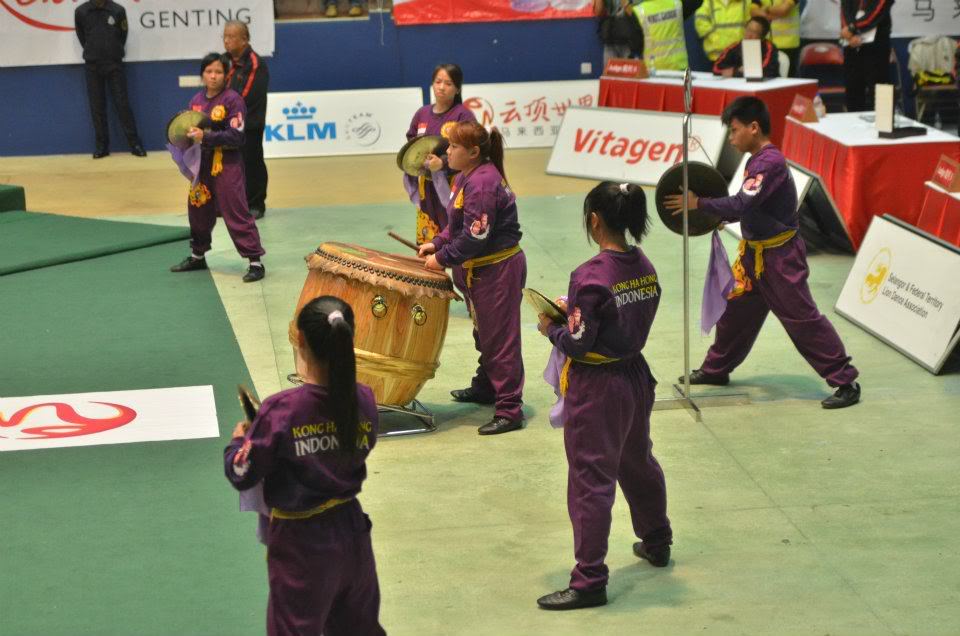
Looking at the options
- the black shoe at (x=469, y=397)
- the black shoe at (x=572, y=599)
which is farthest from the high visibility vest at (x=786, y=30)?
the black shoe at (x=572, y=599)

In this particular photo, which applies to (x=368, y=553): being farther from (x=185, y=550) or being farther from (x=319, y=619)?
(x=185, y=550)

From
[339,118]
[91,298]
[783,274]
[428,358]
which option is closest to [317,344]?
[428,358]

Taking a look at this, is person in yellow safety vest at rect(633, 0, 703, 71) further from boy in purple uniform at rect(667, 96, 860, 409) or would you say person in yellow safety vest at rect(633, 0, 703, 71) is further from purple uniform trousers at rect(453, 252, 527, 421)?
purple uniform trousers at rect(453, 252, 527, 421)

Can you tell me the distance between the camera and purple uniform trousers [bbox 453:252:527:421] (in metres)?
6.83

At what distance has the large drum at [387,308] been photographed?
652 centimetres

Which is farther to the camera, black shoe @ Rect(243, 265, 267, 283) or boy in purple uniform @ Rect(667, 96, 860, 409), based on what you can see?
black shoe @ Rect(243, 265, 267, 283)

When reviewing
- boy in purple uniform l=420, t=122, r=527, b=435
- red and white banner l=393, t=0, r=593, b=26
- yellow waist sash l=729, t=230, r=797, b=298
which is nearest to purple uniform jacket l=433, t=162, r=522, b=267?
boy in purple uniform l=420, t=122, r=527, b=435

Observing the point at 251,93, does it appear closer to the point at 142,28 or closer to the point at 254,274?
the point at 254,274

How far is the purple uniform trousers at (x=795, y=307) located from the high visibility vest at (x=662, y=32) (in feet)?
28.4

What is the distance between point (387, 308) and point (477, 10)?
11284 mm

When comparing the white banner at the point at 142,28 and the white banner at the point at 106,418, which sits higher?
the white banner at the point at 142,28

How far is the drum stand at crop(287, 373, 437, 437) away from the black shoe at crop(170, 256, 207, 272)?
3430 mm

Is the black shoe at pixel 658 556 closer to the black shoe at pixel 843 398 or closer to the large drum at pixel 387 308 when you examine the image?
the large drum at pixel 387 308

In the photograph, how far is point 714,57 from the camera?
53.9 ft
